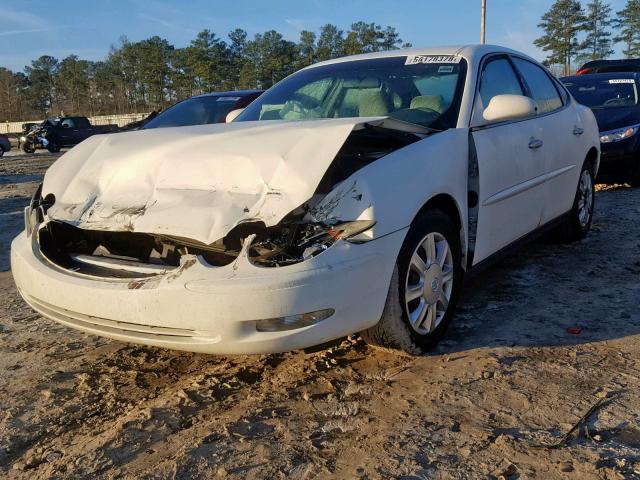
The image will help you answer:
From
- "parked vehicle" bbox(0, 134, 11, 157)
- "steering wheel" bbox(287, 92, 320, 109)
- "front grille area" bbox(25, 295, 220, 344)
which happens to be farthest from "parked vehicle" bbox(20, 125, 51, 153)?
"front grille area" bbox(25, 295, 220, 344)

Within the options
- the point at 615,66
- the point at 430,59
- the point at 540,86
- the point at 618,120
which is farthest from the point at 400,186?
the point at 615,66

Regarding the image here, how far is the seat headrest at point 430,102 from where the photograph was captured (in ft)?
11.4

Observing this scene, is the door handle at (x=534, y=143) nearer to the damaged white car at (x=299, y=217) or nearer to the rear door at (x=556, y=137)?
the damaged white car at (x=299, y=217)

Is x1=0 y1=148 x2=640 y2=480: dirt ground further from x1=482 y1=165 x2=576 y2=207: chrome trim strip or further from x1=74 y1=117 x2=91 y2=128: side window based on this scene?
x1=74 y1=117 x2=91 y2=128: side window

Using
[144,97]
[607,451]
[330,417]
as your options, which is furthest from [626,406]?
[144,97]

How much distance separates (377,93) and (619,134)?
5.59 metres

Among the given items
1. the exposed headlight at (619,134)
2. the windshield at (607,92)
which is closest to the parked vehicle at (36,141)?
the windshield at (607,92)

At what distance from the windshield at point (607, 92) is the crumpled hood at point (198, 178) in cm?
709

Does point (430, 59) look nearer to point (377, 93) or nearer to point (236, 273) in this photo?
point (377, 93)

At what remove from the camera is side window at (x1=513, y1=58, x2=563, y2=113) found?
436cm

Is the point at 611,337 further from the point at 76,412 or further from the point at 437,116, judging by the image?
the point at 76,412

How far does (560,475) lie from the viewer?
78.5 inches

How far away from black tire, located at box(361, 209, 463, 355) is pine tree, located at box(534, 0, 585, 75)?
53412mm

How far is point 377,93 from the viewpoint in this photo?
12.3 feet
